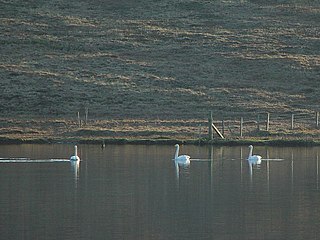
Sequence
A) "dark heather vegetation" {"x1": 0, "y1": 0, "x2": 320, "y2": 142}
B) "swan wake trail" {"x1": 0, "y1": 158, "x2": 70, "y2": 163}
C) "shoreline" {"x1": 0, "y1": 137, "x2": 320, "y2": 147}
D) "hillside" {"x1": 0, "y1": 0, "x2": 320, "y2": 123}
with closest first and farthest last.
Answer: "swan wake trail" {"x1": 0, "y1": 158, "x2": 70, "y2": 163}
"shoreline" {"x1": 0, "y1": 137, "x2": 320, "y2": 147}
"dark heather vegetation" {"x1": 0, "y1": 0, "x2": 320, "y2": 142}
"hillside" {"x1": 0, "y1": 0, "x2": 320, "y2": 123}

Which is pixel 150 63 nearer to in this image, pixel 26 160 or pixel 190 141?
pixel 190 141

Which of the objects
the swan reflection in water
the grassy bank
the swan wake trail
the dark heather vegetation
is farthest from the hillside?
the swan reflection in water

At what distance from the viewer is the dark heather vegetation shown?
5812 cm

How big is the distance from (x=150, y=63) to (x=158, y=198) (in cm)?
4379

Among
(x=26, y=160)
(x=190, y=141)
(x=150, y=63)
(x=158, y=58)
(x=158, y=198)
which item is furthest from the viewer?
(x=158, y=58)

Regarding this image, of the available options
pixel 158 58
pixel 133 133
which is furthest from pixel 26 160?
pixel 158 58

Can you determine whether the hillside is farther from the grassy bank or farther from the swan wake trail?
the swan wake trail

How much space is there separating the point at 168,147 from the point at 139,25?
37.4 m

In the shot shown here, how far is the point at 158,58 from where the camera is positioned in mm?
71812

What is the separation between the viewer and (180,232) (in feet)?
69.9

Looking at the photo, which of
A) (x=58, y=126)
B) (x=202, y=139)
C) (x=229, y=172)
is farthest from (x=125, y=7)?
(x=229, y=172)

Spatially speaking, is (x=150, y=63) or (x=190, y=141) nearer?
(x=190, y=141)

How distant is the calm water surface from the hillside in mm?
20317

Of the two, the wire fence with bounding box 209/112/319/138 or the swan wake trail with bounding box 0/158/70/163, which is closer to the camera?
the swan wake trail with bounding box 0/158/70/163
